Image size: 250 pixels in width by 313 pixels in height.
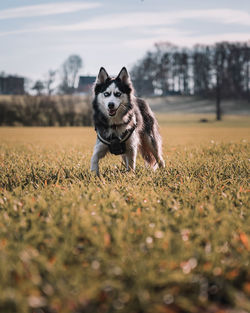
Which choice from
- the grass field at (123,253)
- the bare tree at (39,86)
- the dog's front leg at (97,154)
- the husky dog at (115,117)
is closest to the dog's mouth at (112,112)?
the husky dog at (115,117)

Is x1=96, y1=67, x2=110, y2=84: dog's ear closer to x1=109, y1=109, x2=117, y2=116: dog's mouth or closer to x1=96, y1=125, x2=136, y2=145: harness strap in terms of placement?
x1=109, y1=109, x2=117, y2=116: dog's mouth

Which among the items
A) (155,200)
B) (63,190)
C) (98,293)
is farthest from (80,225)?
(63,190)

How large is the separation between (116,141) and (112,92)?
735 mm

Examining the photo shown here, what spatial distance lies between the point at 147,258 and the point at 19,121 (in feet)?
107

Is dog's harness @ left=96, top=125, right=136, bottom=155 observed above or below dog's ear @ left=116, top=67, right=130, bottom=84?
below

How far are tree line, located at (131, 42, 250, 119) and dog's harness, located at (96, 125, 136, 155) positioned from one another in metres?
51.2

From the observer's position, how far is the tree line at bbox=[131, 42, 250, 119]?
57.9 m

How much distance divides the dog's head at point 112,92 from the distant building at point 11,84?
2658 inches

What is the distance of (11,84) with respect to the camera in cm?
7462

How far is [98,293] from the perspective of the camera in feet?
6.35

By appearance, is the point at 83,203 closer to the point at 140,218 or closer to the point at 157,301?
the point at 140,218

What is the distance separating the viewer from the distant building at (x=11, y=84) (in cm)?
7005

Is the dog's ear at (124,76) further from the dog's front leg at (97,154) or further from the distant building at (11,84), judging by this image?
the distant building at (11,84)

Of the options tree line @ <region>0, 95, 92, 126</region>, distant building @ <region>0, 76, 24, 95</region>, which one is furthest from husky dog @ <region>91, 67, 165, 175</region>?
distant building @ <region>0, 76, 24, 95</region>
